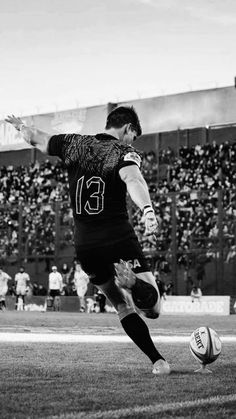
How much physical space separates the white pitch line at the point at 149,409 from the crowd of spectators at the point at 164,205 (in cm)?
2556

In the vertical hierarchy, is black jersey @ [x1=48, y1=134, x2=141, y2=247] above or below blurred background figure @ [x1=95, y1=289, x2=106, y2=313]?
above

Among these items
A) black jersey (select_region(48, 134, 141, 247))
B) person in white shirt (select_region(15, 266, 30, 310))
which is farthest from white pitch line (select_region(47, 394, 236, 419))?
person in white shirt (select_region(15, 266, 30, 310))

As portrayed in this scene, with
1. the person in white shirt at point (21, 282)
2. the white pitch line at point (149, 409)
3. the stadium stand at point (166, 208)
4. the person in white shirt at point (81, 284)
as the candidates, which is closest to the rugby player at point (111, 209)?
the white pitch line at point (149, 409)

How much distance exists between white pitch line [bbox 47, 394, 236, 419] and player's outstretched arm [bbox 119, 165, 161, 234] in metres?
1.36

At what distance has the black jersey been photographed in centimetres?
647

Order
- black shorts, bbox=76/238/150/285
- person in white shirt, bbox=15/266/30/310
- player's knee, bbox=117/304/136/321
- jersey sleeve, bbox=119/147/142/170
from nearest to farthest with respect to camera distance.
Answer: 1. jersey sleeve, bbox=119/147/142/170
2. black shorts, bbox=76/238/150/285
3. player's knee, bbox=117/304/136/321
4. person in white shirt, bbox=15/266/30/310

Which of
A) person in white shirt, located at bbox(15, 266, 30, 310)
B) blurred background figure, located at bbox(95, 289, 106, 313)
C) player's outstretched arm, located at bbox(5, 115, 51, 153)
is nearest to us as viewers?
player's outstretched arm, located at bbox(5, 115, 51, 153)

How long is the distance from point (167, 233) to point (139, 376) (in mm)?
26457

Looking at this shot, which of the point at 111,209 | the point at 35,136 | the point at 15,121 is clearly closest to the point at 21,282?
the point at 15,121

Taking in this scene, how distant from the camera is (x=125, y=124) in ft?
22.1

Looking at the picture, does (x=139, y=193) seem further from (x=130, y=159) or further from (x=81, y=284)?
(x=81, y=284)

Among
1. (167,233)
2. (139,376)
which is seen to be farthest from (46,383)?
(167,233)

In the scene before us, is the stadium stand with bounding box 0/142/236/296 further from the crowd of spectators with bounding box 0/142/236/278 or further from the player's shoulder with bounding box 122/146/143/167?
the player's shoulder with bounding box 122/146/143/167

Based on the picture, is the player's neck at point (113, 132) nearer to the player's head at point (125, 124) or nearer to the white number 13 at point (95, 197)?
the player's head at point (125, 124)
